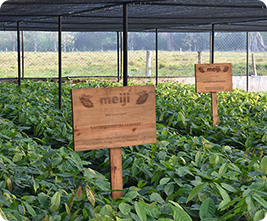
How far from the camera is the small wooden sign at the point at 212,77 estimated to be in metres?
4.32

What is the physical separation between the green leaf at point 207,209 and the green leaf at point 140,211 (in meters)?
0.28

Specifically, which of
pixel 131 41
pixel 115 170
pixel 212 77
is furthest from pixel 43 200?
pixel 131 41

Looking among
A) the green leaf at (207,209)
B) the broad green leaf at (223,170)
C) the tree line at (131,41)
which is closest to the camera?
the green leaf at (207,209)

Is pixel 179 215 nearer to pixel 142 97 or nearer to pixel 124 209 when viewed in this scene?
pixel 124 209

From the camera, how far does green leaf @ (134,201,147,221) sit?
179 centimetres

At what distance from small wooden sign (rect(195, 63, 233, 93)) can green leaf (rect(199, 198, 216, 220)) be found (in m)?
2.47

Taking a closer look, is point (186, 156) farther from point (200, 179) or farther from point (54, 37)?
point (54, 37)

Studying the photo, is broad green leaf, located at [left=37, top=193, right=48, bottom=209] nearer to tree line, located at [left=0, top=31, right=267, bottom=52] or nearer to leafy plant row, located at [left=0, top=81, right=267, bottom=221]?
leafy plant row, located at [left=0, top=81, right=267, bottom=221]

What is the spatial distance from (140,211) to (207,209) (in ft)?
1.13

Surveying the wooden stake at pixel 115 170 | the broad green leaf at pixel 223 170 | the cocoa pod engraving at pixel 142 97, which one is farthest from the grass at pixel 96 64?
the wooden stake at pixel 115 170

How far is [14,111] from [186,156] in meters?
2.57

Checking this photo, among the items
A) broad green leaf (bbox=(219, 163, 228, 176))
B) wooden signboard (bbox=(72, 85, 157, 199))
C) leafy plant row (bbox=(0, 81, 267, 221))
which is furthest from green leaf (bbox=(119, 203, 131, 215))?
broad green leaf (bbox=(219, 163, 228, 176))

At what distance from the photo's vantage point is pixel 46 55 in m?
18.1

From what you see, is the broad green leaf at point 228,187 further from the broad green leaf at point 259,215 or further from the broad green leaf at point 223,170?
the broad green leaf at point 259,215
